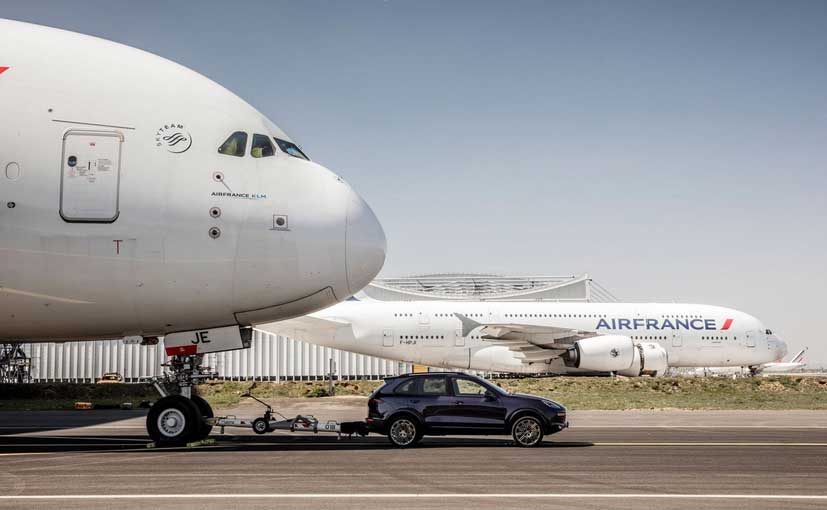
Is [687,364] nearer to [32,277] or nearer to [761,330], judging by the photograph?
[761,330]

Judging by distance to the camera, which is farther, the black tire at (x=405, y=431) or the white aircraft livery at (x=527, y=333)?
the white aircraft livery at (x=527, y=333)

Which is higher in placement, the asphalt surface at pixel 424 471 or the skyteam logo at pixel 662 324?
the skyteam logo at pixel 662 324

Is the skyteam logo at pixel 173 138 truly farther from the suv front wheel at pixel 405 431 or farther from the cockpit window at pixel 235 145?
the suv front wheel at pixel 405 431

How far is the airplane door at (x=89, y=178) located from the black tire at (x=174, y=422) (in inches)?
139

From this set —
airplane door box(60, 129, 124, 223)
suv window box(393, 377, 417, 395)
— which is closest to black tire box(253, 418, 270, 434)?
suv window box(393, 377, 417, 395)

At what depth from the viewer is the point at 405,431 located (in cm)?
1566

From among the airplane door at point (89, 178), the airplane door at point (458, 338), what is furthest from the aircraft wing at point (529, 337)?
the airplane door at point (89, 178)

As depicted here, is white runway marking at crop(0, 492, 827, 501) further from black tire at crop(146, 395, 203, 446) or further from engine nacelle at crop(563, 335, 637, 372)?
engine nacelle at crop(563, 335, 637, 372)

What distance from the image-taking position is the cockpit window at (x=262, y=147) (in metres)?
13.9

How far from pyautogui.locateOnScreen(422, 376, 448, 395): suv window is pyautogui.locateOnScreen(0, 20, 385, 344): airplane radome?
315 centimetres

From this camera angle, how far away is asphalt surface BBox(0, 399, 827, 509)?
9.23m

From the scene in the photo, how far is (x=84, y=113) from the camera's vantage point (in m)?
13.1

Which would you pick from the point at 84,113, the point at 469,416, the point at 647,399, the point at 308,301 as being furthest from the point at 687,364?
the point at 84,113

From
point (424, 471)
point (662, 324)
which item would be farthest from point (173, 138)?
point (662, 324)
